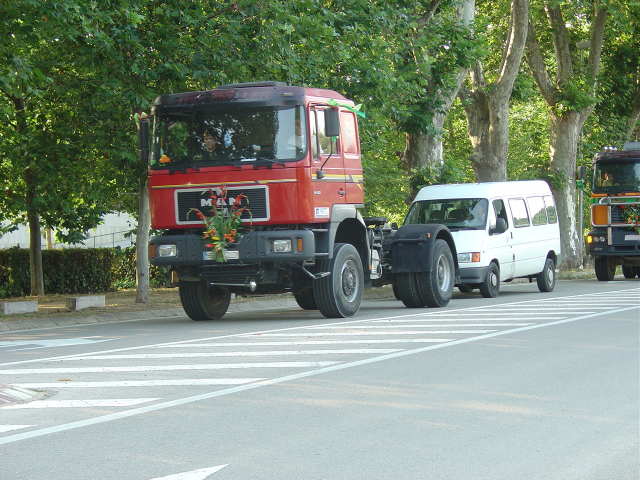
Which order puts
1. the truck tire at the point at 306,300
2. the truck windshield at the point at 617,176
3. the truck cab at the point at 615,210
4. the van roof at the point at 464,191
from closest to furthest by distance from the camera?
the truck tire at the point at 306,300
the van roof at the point at 464,191
the truck cab at the point at 615,210
the truck windshield at the point at 617,176

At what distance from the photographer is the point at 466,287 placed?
82.9 ft

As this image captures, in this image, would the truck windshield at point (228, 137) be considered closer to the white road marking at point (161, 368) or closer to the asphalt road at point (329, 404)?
the asphalt road at point (329, 404)

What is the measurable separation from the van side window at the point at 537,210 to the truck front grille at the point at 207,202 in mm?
10214

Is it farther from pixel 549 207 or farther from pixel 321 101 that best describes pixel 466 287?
pixel 321 101

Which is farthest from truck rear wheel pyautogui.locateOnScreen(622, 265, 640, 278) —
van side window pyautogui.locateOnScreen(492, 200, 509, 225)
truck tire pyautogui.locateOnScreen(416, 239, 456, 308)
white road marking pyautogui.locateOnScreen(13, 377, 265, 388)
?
white road marking pyautogui.locateOnScreen(13, 377, 265, 388)

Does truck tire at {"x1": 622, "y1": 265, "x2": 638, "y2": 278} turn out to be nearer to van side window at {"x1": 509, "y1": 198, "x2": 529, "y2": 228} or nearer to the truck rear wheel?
the truck rear wheel

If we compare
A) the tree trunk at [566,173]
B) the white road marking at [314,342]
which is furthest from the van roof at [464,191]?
the tree trunk at [566,173]

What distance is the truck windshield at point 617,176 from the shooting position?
103 ft

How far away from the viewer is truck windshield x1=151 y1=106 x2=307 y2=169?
16484 mm

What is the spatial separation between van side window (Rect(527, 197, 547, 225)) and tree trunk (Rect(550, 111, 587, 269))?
11725 millimetres

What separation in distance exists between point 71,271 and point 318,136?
653 inches

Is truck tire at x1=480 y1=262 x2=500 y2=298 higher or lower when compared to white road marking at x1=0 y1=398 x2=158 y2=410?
higher

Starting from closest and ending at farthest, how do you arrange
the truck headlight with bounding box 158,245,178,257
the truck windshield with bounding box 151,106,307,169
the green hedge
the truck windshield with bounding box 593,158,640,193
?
the truck windshield with bounding box 151,106,307,169, the truck headlight with bounding box 158,245,178,257, the green hedge, the truck windshield with bounding box 593,158,640,193

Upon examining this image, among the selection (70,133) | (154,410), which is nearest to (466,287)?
(70,133)
